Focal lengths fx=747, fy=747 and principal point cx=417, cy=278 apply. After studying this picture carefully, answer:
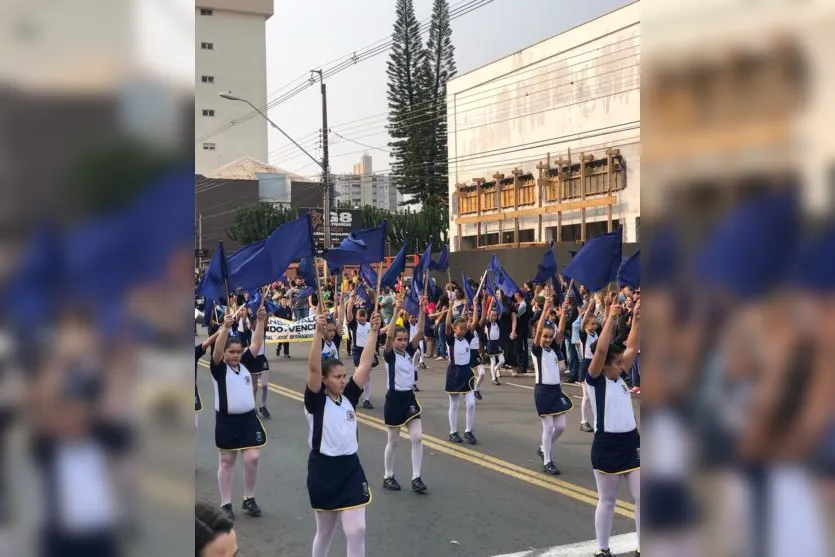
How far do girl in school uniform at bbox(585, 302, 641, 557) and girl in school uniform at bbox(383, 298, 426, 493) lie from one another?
234 centimetres

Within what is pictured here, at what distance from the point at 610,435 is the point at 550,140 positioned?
2373 cm

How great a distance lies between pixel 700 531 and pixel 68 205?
47.8 inches

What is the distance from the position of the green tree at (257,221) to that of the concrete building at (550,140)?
22.8m

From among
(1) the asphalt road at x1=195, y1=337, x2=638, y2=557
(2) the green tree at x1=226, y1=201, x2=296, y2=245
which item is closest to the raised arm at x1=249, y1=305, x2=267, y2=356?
(1) the asphalt road at x1=195, y1=337, x2=638, y2=557

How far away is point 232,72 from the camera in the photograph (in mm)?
74375

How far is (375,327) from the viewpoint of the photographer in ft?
19.2

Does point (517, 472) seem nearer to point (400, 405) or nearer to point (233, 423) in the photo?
point (400, 405)

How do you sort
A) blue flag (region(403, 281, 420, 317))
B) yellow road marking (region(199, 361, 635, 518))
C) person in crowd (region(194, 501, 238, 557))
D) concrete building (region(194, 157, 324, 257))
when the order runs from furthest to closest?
concrete building (region(194, 157, 324, 257))
blue flag (region(403, 281, 420, 317))
yellow road marking (region(199, 361, 635, 518))
person in crowd (region(194, 501, 238, 557))

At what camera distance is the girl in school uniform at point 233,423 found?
6.88m

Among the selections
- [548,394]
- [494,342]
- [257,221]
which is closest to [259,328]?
[548,394]

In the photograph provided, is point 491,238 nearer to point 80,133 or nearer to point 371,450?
point 371,450

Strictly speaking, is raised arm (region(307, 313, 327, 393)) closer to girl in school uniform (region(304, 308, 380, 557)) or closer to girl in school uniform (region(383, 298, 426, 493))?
girl in school uniform (region(304, 308, 380, 557))

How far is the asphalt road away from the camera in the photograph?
20.2 ft

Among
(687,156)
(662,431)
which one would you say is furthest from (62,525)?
(687,156)
